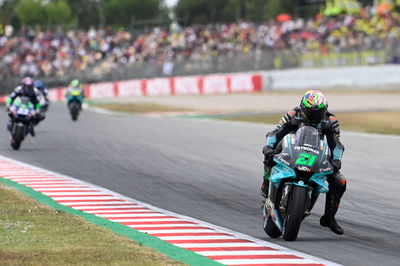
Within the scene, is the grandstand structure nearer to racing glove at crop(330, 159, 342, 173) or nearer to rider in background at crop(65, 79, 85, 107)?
rider in background at crop(65, 79, 85, 107)

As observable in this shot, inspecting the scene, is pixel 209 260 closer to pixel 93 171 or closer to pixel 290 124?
pixel 290 124

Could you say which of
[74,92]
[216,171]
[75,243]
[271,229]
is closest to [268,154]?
[271,229]

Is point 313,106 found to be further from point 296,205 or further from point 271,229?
point 271,229

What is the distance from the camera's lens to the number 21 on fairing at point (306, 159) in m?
8.13

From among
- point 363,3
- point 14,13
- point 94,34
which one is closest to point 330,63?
point 363,3

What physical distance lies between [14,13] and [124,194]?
10908 cm

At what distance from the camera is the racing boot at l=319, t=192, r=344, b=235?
8836 millimetres

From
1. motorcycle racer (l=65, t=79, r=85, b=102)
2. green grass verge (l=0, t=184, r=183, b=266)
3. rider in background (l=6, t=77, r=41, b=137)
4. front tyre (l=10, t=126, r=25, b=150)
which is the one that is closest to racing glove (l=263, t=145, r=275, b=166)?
green grass verge (l=0, t=184, r=183, b=266)

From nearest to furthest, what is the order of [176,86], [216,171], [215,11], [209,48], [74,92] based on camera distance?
[216,171] < [74,92] < [176,86] < [209,48] < [215,11]

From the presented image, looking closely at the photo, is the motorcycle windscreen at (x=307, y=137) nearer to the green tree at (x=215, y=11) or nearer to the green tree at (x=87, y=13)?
the green tree at (x=215, y=11)

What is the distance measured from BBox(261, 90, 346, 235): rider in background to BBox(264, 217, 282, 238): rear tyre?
0.90ft

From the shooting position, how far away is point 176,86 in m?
49.4

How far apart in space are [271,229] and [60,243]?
6.69 ft

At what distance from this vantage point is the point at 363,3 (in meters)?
51.8
